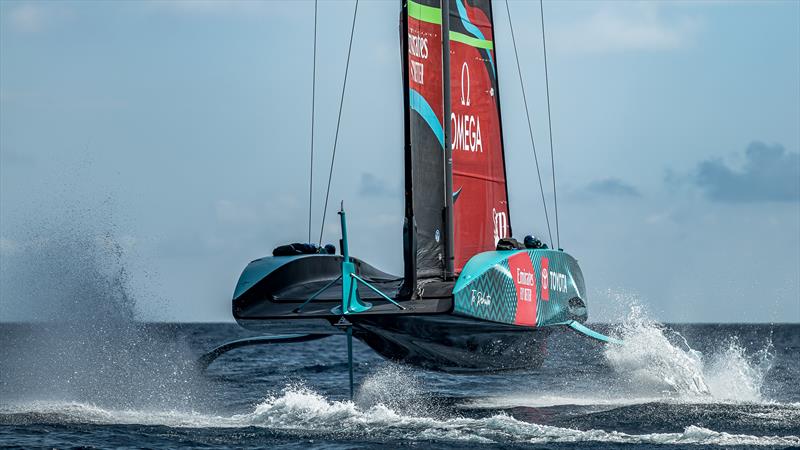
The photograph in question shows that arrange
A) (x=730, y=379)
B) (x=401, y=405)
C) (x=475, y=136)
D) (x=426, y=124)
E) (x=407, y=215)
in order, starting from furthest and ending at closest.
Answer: (x=730, y=379) → (x=475, y=136) → (x=401, y=405) → (x=426, y=124) → (x=407, y=215)

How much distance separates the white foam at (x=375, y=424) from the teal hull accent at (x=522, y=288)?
0.91 metres

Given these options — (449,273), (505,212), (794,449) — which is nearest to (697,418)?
(794,449)

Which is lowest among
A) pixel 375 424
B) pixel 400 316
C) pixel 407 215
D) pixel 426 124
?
pixel 375 424

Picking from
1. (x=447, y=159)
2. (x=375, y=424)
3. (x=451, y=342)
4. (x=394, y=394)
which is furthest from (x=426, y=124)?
(x=394, y=394)

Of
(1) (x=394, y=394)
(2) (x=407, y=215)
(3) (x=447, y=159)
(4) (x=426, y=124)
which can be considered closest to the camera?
(2) (x=407, y=215)

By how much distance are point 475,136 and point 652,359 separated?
129 inches

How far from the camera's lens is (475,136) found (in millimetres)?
12008

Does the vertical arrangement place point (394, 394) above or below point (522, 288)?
below

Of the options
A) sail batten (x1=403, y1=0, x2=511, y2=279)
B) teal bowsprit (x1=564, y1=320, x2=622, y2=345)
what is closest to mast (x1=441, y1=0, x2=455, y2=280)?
sail batten (x1=403, y1=0, x2=511, y2=279)

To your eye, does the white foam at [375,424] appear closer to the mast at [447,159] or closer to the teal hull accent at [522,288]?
the teal hull accent at [522,288]

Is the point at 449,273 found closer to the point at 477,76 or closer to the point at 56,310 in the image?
the point at 477,76

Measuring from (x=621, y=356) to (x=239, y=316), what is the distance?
16.4 ft

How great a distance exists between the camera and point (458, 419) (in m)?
9.99

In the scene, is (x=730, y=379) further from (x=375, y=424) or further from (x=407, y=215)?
(x=407, y=215)
